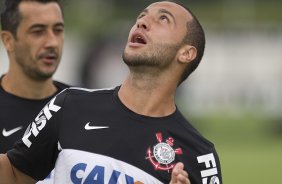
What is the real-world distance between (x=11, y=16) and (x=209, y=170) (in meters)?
3.00

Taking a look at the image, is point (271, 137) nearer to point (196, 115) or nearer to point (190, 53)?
point (196, 115)

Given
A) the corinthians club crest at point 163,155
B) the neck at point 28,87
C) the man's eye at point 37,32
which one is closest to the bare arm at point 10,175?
the corinthians club crest at point 163,155

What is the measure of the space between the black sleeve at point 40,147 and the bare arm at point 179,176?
0.89 m

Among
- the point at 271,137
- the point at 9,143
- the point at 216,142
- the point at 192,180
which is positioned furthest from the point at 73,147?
the point at 271,137

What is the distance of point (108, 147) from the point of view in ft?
17.8

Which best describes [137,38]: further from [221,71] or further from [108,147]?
[221,71]

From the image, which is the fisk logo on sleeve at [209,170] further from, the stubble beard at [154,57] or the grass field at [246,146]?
the grass field at [246,146]

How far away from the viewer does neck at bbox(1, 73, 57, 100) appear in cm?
719

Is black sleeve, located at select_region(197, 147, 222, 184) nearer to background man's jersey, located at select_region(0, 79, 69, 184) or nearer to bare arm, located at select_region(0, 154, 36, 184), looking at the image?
bare arm, located at select_region(0, 154, 36, 184)

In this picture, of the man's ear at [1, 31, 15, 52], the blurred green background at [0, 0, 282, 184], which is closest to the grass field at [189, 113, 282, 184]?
the blurred green background at [0, 0, 282, 184]

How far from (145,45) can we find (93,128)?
660 millimetres

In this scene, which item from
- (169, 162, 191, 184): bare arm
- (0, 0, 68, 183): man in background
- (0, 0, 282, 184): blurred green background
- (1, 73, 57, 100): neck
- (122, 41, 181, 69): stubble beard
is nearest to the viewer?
(169, 162, 191, 184): bare arm

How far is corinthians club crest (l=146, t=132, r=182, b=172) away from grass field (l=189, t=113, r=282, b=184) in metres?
7.56

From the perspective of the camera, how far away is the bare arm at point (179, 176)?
4.93 metres
